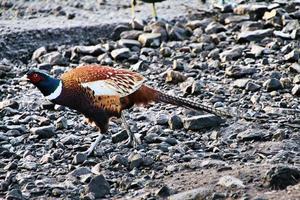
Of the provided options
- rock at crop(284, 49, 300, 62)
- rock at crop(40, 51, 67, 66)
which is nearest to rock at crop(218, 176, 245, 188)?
rock at crop(284, 49, 300, 62)

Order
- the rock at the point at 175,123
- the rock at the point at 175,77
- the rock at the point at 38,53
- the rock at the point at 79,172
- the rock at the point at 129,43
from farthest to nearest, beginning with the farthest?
the rock at the point at 129,43 → the rock at the point at 38,53 → the rock at the point at 175,77 → the rock at the point at 175,123 → the rock at the point at 79,172

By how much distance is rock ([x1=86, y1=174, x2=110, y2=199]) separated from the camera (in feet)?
19.4

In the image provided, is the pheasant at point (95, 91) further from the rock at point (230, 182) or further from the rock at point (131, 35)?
the rock at point (131, 35)

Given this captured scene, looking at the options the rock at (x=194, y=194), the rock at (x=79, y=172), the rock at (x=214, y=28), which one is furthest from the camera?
the rock at (x=214, y=28)

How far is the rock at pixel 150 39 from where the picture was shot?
32.9 ft

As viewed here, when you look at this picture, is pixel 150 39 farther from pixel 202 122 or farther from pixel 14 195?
pixel 14 195

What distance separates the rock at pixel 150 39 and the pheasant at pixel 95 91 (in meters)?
3.33

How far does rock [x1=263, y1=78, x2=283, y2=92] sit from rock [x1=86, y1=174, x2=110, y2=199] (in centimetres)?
277

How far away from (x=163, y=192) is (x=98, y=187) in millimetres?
498

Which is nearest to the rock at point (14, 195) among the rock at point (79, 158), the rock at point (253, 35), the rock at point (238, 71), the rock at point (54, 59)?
the rock at point (79, 158)

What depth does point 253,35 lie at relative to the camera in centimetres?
1011

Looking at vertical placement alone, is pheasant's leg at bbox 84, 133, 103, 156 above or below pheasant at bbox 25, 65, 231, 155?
below

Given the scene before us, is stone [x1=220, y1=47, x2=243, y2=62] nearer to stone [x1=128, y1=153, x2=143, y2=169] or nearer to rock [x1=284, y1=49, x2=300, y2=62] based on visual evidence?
rock [x1=284, y1=49, x2=300, y2=62]

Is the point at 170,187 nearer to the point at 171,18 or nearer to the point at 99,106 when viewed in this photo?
the point at 99,106
